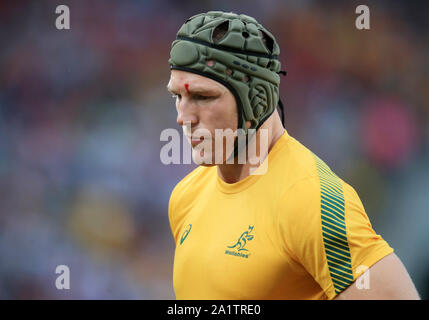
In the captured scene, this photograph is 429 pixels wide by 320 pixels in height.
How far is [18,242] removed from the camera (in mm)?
6141

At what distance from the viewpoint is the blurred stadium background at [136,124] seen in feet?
19.5

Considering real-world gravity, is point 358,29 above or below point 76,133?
above

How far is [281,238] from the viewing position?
2.57 m

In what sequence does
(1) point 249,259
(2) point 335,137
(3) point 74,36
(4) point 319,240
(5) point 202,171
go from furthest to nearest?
(3) point 74,36 → (2) point 335,137 → (5) point 202,171 → (1) point 249,259 → (4) point 319,240

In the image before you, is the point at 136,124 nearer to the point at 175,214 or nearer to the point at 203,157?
the point at 175,214

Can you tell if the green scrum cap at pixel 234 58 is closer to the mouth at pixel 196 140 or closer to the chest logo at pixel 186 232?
the mouth at pixel 196 140

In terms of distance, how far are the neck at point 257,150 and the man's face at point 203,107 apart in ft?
0.49

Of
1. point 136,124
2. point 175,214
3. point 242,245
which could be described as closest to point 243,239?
point 242,245

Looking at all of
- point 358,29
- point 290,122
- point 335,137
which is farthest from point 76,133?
point 358,29

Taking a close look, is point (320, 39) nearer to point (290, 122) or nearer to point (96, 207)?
point (290, 122)

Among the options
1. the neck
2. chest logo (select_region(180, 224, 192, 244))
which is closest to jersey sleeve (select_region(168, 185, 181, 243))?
chest logo (select_region(180, 224, 192, 244))

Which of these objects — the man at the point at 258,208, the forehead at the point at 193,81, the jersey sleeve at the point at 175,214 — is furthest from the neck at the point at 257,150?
the jersey sleeve at the point at 175,214

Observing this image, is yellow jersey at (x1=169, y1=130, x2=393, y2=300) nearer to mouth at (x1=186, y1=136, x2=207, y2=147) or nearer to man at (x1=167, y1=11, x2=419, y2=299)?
man at (x1=167, y1=11, x2=419, y2=299)
